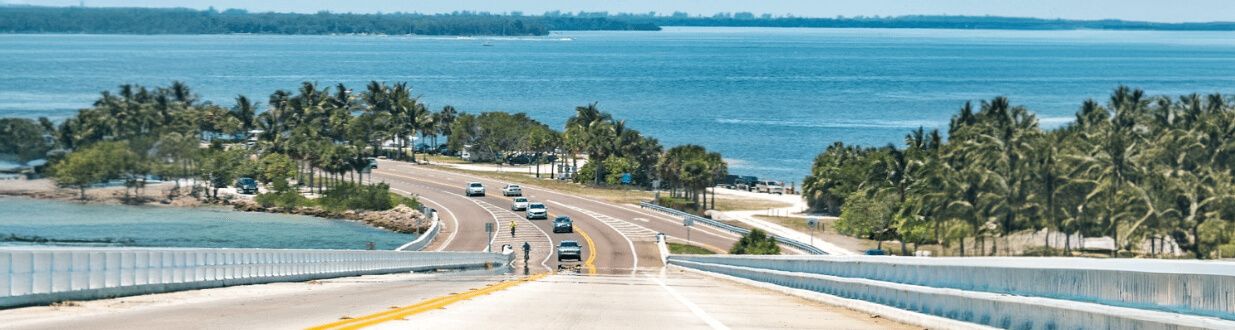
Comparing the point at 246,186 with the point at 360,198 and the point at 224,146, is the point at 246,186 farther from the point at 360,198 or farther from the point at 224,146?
the point at 360,198

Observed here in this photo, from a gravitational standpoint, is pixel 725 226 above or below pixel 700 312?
below

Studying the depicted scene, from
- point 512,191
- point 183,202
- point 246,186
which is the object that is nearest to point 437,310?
point 512,191

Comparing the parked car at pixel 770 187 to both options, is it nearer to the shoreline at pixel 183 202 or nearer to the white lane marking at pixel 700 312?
the shoreline at pixel 183 202

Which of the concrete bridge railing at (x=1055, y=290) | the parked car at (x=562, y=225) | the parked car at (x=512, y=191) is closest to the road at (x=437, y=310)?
the concrete bridge railing at (x=1055, y=290)

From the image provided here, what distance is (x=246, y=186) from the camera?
12488 centimetres

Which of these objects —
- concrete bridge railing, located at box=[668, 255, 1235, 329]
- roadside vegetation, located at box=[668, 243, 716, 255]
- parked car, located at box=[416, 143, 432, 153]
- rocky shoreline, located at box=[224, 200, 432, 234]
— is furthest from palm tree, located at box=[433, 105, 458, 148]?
concrete bridge railing, located at box=[668, 255, 1235, 329]

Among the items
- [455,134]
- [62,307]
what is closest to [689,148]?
[455,134]

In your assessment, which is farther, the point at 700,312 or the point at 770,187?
the point at 770,187

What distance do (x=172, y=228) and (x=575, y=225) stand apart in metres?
36.6

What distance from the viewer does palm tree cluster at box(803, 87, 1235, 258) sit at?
2768 inches

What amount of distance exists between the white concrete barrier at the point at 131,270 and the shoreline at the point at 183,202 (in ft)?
Result: 204

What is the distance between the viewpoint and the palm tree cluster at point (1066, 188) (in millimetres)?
70312

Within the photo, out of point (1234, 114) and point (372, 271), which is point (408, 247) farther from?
point (1234, 114)

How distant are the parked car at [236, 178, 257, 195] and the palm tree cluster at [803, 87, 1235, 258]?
189 ft
